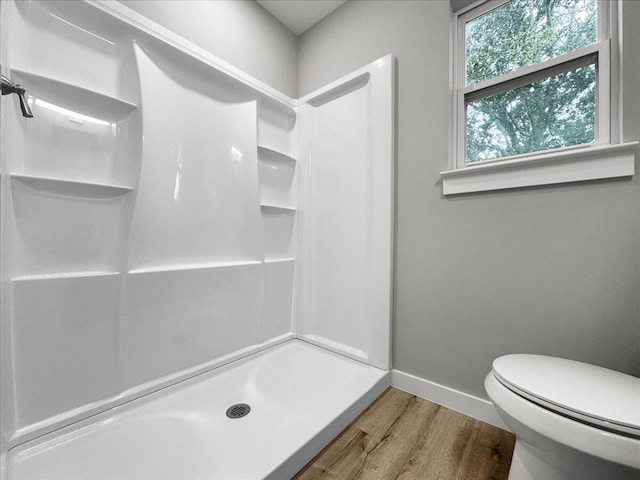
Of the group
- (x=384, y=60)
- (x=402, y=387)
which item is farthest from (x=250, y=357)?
(x=384, y=60)

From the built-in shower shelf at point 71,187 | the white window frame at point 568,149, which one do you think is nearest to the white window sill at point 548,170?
the white window frame at point 568,149

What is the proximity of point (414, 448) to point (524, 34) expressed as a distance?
1.97 meters

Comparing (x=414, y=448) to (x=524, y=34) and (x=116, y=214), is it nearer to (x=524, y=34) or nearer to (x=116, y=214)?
(x=116, y=214)

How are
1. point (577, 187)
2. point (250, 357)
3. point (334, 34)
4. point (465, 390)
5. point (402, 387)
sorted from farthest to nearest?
point (334, 34)
point (250, 357)
point (402, 387)
point (465, 390)
point (577, 187)

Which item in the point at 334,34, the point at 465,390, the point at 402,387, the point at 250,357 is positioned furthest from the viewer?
the point at 334,34

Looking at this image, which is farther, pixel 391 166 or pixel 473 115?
pixel 391 166

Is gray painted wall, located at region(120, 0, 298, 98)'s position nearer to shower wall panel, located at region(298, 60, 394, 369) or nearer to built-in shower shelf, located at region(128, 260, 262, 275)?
shower wall panel, located at region(298, 60, 394, 369)

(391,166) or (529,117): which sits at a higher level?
(529,117)

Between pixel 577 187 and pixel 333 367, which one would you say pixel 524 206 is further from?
pixel 333 367

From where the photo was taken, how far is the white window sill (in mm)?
970

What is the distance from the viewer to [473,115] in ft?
4.65

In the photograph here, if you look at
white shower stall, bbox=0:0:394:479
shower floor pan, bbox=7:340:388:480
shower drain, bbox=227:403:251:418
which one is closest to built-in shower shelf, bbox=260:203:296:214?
white shower stall, bbox=0:0:394:479

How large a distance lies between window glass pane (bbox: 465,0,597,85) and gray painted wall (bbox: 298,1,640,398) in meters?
0.16

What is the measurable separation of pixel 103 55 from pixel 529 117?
196 centimetres
